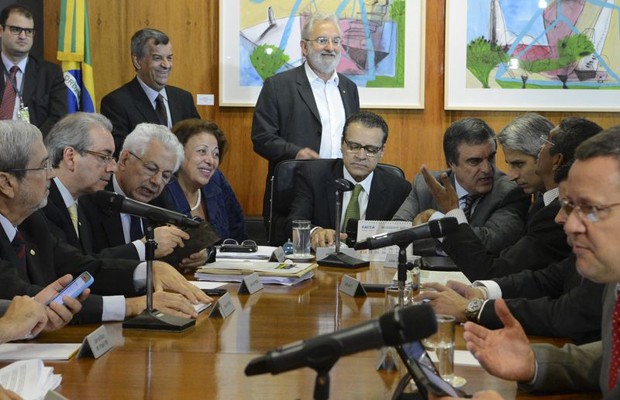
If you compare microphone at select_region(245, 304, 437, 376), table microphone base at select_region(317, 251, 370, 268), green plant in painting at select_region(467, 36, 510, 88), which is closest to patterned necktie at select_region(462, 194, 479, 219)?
table microphone base at select_region(317, 251, 370, 268)

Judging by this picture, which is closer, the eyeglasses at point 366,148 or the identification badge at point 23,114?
the eyeglasses at point 366,148

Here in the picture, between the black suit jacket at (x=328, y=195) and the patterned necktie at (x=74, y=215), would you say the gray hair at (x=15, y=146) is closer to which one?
the patterned necktie at (x=74, y=215)

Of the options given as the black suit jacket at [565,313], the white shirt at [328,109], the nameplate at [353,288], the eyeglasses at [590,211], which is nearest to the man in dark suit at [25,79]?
the white shirt at [328,109]

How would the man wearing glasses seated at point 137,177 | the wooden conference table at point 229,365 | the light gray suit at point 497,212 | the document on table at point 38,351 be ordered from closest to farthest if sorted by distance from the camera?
1. the wooden conference table at point 229,365
2. the document on table at point 38,351
3. the man wearing glasses seated at point 137,177
4. the light gray suit at point 497,212

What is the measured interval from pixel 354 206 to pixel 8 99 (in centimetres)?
261

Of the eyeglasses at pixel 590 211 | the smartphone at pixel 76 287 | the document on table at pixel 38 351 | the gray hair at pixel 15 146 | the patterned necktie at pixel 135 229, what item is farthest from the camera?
the patterned necktie at pixel 135 229

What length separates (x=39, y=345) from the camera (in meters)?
2.54

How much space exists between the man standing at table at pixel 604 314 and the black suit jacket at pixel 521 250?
130 cm

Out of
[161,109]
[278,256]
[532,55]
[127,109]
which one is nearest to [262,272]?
[278,256]

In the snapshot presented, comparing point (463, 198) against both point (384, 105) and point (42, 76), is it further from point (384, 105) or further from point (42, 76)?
A: point (42, 76)

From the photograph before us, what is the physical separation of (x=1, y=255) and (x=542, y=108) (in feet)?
17.7

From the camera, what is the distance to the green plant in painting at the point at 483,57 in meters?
7.43

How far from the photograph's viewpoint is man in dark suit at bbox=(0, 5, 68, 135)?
6.24m

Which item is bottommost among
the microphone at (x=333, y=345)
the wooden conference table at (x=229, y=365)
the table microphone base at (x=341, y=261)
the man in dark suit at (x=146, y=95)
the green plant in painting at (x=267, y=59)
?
the wooden conference table at (x=229, y=365)
